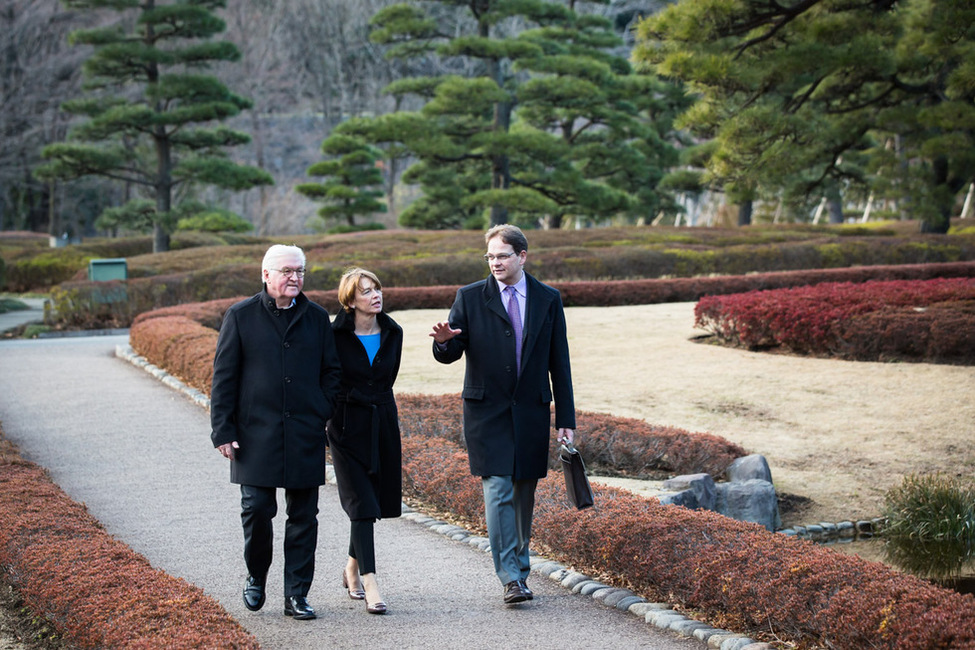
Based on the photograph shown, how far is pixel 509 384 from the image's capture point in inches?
157

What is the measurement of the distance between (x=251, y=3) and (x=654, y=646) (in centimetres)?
4563

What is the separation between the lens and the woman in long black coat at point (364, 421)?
12.8 feet

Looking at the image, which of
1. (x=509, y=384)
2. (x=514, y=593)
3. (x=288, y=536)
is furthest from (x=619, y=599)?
(x=288, y=536)

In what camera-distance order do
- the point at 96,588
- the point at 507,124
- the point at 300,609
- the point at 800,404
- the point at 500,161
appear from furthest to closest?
the point at 507,124 → the point at 500,161 → the point at 800,404 → the point at 300,609 → the point at 96,588

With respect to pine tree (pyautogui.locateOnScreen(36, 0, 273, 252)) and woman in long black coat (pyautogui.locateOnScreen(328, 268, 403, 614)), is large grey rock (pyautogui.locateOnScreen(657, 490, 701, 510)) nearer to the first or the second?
woman in long black coat (pyautogui.locateOnScreen(328, 268, 403, 614))

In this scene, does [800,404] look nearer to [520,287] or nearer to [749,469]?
[749,469]

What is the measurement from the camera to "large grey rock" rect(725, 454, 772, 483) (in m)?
6.35

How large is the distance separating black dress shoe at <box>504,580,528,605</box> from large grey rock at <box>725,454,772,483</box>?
2.87 m

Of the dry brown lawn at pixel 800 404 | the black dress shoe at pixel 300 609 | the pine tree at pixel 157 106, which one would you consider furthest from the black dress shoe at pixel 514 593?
the pine tree at pixel 157 106

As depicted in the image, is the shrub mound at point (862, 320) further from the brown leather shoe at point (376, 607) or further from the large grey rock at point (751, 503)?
the brown leather shoe at point (376, 607)

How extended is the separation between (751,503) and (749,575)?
7.58 feet

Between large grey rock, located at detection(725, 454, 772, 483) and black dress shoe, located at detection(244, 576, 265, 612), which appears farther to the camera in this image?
large grey rock, located at detection(725, 454, 772, 483)

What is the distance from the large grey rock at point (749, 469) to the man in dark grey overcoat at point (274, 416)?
133 inches

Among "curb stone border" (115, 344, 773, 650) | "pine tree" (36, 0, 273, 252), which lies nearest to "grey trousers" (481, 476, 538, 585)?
"curb stone border" (115, 344, 773, 650)
